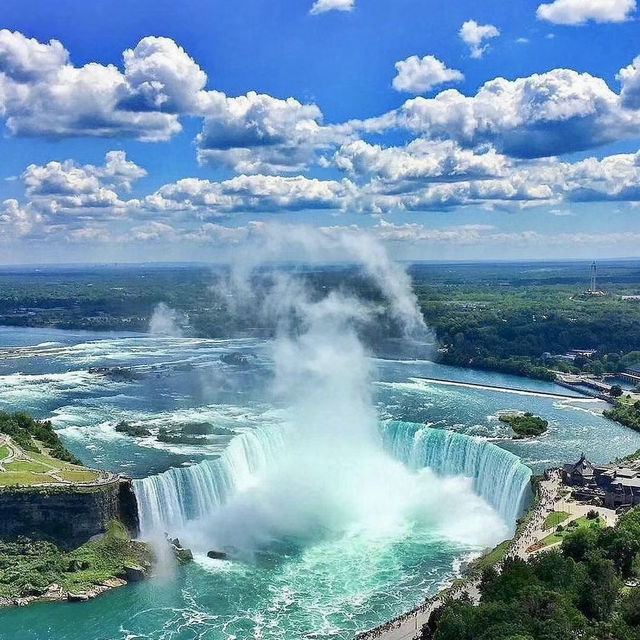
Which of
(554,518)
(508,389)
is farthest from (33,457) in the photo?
(508,389)

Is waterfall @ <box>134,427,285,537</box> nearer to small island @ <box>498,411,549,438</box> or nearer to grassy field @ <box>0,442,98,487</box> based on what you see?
grassy field @ <box>0,442,98,487</box>

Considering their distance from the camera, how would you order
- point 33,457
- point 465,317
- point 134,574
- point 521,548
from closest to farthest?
1. point 521,548
2. point 134,574
3. point 33,457
4. point 465,317

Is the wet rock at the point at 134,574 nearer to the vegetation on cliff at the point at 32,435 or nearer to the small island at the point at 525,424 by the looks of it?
the vegetation on cliff at the point at 32,435

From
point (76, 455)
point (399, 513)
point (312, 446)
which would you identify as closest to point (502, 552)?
point (399, 513)

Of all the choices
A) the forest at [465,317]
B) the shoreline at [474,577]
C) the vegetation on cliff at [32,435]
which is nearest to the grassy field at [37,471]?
the vegetation on cliff at [32,435]

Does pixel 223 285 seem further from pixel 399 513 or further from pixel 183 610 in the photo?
pixel 183 610

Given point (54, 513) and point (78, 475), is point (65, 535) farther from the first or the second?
point (78, 475)

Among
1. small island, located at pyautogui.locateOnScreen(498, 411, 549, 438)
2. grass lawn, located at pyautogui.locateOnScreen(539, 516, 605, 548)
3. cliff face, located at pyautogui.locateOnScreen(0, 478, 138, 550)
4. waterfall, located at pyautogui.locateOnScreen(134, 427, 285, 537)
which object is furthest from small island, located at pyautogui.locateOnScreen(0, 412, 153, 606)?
small island, located at pyautogui.locateOnScreen(498, 411, 549, 438)
